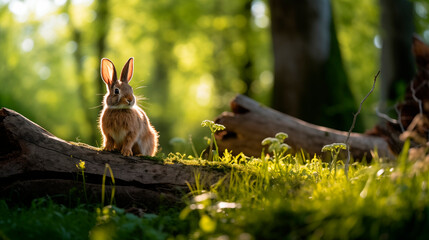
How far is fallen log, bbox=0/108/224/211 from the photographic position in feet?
13.1

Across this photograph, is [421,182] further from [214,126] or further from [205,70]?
[205,70]

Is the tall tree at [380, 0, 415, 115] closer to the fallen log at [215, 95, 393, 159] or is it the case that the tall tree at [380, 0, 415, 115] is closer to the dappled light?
the dappled light

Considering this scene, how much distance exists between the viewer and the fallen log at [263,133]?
661 centimetres

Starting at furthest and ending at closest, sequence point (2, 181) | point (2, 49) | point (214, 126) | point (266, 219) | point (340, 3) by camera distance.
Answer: point (2, 49), point (340, 3), point (214, 126), point (2, 181), point (266, 219)

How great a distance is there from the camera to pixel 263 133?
661cm

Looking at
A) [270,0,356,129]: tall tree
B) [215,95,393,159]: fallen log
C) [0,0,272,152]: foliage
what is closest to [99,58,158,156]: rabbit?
[215,95,393,159]: fallen log

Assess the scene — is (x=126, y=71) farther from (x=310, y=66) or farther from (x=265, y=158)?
(x=310, y=66)

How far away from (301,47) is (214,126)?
5940mm

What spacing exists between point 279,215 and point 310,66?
7.38m

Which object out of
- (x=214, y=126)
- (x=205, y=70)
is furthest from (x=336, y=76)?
(x=205, y=70)

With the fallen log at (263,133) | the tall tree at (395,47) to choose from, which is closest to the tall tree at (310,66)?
the tall tree at (395,47)

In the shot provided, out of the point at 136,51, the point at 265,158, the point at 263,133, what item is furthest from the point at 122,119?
the point at 136,51

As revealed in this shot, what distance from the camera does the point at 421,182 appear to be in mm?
2945

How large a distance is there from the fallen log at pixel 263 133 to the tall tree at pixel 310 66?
7.75 feet
